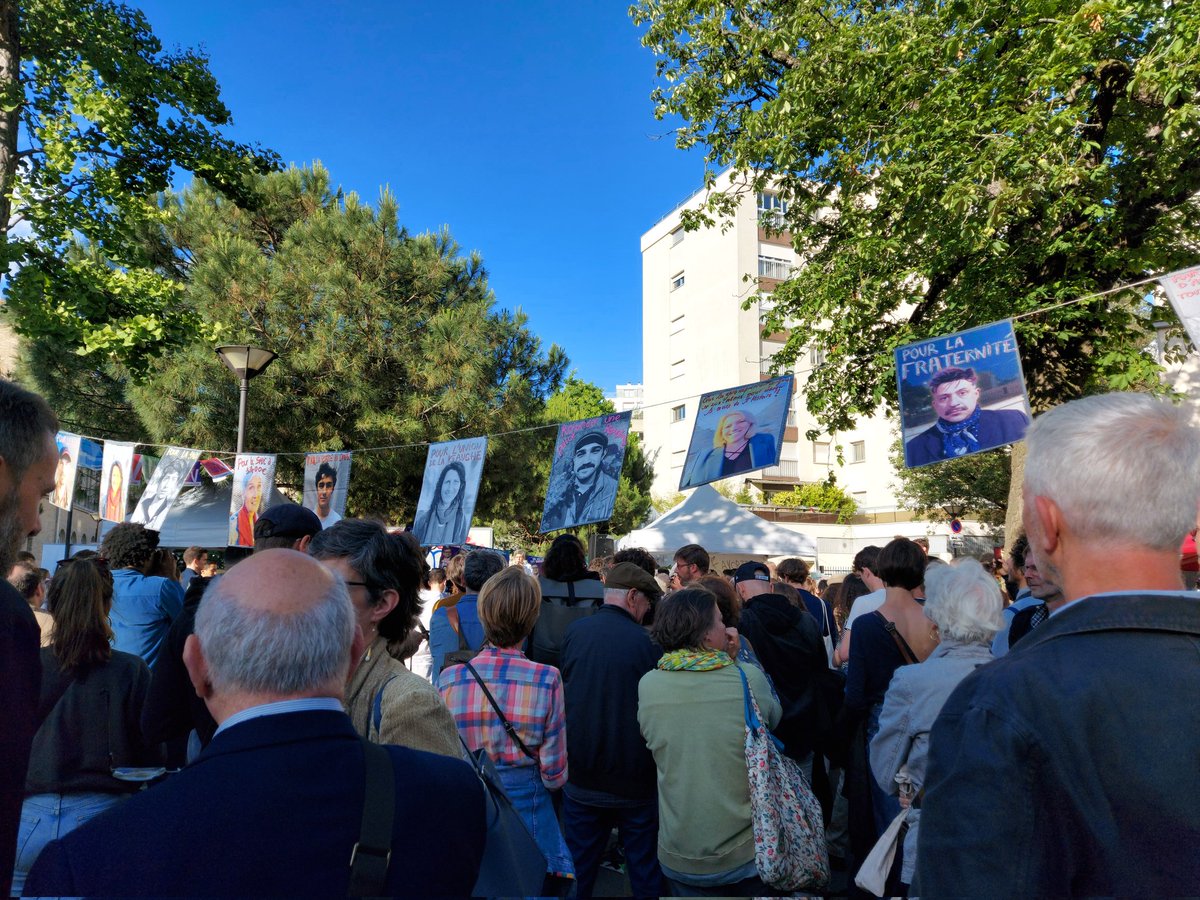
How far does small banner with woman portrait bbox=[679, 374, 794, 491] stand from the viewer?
Answer: 8.39 m

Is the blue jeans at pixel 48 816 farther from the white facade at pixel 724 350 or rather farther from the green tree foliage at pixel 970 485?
the white facade at pixel 724 350

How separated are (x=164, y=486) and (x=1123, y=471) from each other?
13.4 meters

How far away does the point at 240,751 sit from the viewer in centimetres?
133

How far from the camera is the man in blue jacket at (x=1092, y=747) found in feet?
3.59

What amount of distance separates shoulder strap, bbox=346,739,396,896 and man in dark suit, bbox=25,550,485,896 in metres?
0.01

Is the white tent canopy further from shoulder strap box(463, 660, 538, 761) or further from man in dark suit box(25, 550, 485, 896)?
man in dark suit box(25, 550, 485, 896)

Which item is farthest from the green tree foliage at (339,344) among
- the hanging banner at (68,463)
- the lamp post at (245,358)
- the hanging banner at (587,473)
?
the hanging banner at (587,473)

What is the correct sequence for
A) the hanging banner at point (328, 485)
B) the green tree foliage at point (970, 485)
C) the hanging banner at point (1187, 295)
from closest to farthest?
the hanging banner at point (1187, 295) → the hanging banner at point (328, 485) → the green tree foliage at point (970, 485)

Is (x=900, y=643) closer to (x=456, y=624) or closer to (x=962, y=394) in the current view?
(x=456, y=624)

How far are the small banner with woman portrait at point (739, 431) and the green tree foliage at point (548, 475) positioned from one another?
3400 millimetres

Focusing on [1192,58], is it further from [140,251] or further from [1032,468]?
[140,251]

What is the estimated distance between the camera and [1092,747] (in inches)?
43.6

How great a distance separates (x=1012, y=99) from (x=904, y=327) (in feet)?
10.5

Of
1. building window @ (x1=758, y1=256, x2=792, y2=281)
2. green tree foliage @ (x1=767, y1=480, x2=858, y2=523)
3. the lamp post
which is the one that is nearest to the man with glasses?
the lamp post
